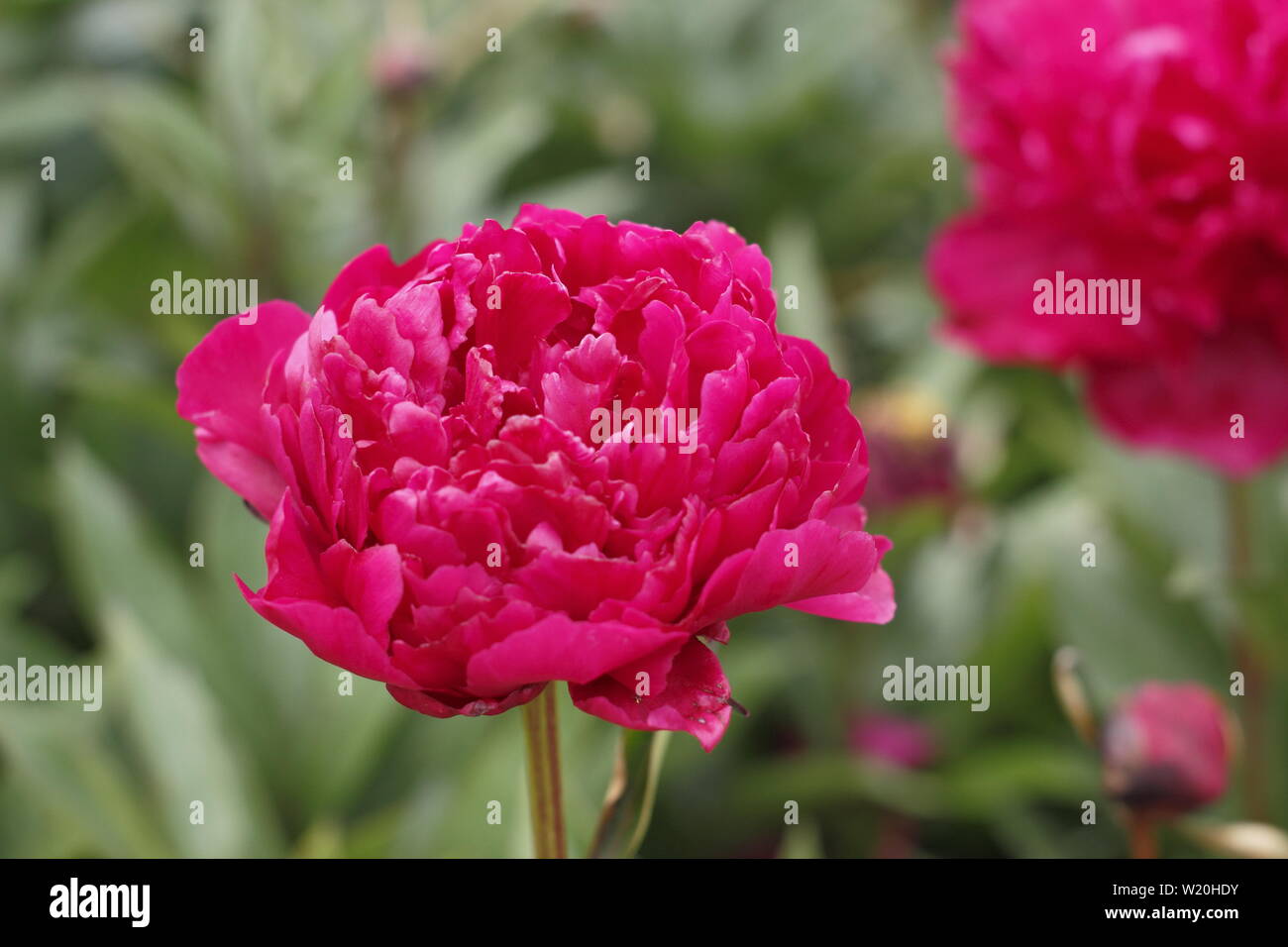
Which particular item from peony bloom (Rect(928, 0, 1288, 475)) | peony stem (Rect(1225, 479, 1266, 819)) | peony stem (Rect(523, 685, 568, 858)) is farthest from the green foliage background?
peony stem (Rect(523, 685, 568, 858))

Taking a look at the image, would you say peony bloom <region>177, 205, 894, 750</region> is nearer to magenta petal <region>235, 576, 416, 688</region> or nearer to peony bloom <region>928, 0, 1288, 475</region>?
magenta petal <region>235, 576, 416, 688</region>

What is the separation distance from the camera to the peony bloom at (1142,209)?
0.56m

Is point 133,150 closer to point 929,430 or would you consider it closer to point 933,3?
point 929,430

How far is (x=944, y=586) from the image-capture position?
886 millimetres

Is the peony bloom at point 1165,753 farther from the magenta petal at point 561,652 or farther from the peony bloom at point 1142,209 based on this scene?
the magenta petal at point 561,652

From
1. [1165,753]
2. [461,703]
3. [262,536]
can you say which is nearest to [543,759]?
[461,703]

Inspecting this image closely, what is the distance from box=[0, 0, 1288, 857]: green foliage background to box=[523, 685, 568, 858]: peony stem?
0.28 m

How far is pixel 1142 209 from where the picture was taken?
1.88 feet

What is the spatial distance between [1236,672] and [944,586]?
0.20 metres

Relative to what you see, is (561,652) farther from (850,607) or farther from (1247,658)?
(1247,658)

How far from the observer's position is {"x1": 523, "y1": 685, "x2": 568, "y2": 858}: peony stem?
275 mm

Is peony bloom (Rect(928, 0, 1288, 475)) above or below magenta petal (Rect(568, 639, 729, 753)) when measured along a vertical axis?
above

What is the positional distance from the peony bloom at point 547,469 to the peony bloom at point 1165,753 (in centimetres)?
27

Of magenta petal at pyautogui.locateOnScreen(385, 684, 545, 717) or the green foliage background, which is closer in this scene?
magenta petal at pyautogui.locateOnScreen(385, 684, 545, 717)
